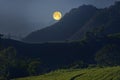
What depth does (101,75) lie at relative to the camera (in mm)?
97875

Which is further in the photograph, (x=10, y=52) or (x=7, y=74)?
(x=10, y=52)

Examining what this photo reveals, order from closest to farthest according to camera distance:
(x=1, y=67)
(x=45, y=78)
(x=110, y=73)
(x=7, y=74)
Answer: (x=110, y=73) → (x=45, y=78) → (x=7, y=74) → (x=1, y=67)

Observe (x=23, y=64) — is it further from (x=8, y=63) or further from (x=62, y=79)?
(x=62, y=79)

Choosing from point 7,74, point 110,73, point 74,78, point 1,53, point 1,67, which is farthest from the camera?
point 1,53

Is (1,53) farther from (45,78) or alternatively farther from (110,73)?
(110,73)

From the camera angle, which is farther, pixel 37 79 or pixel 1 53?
pixel 1 53

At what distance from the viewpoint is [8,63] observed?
549 feet

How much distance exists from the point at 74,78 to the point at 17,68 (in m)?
64.6

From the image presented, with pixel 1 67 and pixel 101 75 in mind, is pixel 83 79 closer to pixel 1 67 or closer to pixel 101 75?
pixel 101 75

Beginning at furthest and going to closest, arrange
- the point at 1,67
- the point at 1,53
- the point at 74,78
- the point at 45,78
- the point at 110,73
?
1. the point at 1,53
2. the point at 1,67
3. the point at 45,78
4. the point at 74,78
5. the point at 110,73

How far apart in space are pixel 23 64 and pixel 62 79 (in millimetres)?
63205

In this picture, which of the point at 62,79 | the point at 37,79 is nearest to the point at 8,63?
the point at 37,79

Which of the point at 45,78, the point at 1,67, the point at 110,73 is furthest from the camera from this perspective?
the point at 1,67

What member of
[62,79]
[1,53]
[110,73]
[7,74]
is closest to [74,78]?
[62,79]
